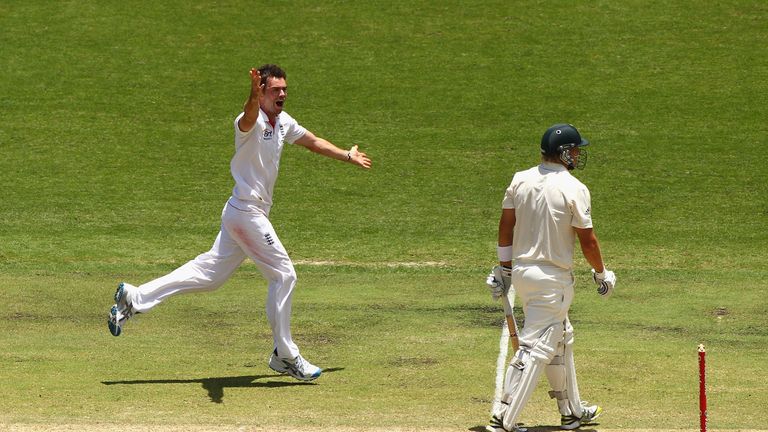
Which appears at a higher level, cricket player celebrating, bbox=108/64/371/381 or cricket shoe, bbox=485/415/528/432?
cricket player celebrating, bbox=108/64/371/381

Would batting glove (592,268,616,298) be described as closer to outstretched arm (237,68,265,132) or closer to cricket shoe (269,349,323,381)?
cricket shoe (269,349,323,381)

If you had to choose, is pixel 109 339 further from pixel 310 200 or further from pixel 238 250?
pixel 310 200

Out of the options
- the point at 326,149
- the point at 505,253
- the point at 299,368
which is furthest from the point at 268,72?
the point at 505,253

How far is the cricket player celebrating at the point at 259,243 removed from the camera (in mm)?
9422

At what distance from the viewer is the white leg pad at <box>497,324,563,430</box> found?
768 cm

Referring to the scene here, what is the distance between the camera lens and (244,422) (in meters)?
8.16

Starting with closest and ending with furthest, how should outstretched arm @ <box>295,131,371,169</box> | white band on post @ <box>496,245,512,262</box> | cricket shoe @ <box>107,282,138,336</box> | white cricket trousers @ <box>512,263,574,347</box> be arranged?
white cricket trousers @ <box>512,263,574,347</box> → white band on post @ <box>496,245,512,262</box> → cricket shoe @ <box>107,282,138,336</box> → outstretched arm @ <box>295,131,371,169</box>

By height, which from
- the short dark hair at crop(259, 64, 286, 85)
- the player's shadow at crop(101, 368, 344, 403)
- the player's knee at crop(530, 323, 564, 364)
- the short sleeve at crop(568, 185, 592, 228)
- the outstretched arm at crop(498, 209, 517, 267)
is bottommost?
the player's shadow at crop(101, 368, 344, 403)

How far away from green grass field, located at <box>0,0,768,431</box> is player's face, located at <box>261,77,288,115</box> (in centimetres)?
228

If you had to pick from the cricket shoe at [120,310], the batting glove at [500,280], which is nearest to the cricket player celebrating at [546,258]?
the batting glove at [500,280]

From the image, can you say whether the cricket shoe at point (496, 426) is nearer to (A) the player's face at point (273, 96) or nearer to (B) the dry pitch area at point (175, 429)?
(B) the dry pitch area at point (175, 429)

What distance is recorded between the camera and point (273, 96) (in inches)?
374

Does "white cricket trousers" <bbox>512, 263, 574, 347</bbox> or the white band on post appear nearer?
"white cricket trousers" <bbox>512, 263, 574, 347</bbox>

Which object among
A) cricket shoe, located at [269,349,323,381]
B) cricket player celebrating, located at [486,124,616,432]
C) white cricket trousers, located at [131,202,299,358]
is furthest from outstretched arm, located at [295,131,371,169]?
cricket player celebrating, located at [486,124,616,432]
